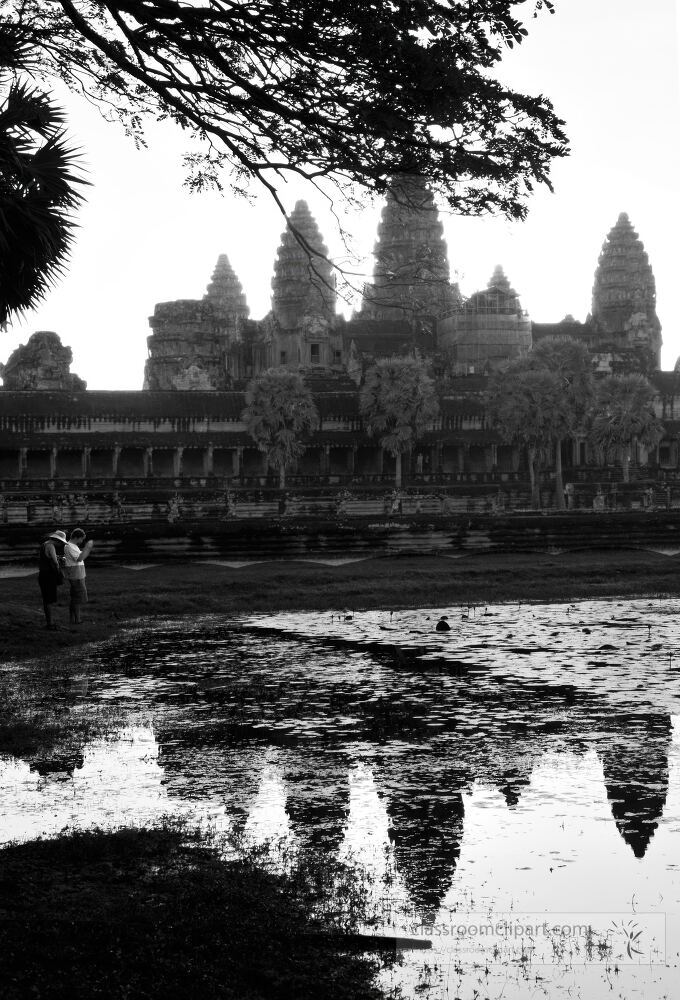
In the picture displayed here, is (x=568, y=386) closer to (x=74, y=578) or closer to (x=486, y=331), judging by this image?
(x=486, y=331)

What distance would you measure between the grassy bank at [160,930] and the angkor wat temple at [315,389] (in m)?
35.5

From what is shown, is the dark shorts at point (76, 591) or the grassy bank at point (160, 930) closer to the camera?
the grassy bank at point (160, 930)

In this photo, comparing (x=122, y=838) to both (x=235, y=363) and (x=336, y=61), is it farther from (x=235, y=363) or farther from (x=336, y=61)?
(x=235, y=363)

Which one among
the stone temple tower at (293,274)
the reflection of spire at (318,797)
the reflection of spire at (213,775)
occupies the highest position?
the stone temple tower at (293,274)

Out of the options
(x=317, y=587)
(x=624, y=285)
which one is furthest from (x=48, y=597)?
(x=624, y=285)

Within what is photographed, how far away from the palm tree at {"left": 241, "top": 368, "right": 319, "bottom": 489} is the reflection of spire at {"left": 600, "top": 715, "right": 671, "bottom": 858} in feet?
179

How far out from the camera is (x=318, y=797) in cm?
848

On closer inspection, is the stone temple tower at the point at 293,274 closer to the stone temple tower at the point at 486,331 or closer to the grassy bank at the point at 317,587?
the stone temple tower at the point at 486,331

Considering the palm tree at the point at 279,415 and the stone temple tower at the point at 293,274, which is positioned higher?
the stone temple tower at the point at 293,274

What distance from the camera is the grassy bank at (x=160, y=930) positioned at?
215 inches

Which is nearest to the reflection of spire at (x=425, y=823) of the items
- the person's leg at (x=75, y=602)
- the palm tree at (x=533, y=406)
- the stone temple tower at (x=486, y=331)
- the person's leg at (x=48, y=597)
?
the person's leg at (x=48, y=597)

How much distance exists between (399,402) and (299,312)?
3309 centimetres

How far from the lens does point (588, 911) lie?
6.39 m

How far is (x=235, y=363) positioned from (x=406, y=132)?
8363cm
